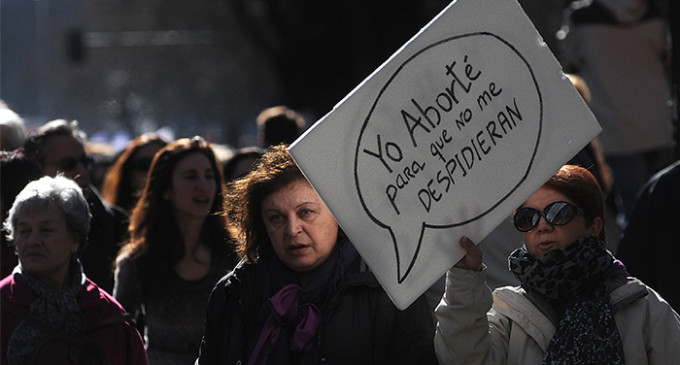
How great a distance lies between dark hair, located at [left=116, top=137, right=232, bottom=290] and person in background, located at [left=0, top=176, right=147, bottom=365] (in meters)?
1.14

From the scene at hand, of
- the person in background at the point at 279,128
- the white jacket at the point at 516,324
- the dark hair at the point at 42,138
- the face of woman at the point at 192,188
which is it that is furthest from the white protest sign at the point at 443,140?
the person in background at the point at 279,128

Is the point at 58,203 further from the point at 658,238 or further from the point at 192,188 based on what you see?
the point at 658,238

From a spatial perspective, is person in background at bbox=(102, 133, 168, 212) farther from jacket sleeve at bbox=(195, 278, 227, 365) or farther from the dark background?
the dark background

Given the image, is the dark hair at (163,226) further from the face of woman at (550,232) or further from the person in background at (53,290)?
the face of woman at (550,232)

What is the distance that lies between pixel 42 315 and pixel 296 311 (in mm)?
1146

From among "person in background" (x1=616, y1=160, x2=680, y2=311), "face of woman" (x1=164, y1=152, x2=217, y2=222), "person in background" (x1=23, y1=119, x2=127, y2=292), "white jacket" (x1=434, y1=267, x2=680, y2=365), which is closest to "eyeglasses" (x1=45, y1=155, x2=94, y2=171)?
"person in background" (x1=23, y1=119, x2=127, y2=292)

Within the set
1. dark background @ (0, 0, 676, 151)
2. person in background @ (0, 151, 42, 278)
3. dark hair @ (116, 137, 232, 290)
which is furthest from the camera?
dark background @ (0, 0, 676, 151)

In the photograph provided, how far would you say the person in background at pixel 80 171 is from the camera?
6152mm

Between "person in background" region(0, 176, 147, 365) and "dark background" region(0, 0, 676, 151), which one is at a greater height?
"dark background" region(0, 0, 676, 151)

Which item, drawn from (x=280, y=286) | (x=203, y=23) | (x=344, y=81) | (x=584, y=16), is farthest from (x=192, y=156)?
(x=203, y=23)

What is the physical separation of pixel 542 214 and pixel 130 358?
173 centimetres

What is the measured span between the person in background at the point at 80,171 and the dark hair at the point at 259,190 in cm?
209

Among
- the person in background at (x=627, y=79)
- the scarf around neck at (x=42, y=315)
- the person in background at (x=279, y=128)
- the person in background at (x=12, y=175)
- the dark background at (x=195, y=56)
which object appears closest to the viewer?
the scarf around neck at (x=42, y=315)

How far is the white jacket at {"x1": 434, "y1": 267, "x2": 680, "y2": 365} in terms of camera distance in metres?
3.51
